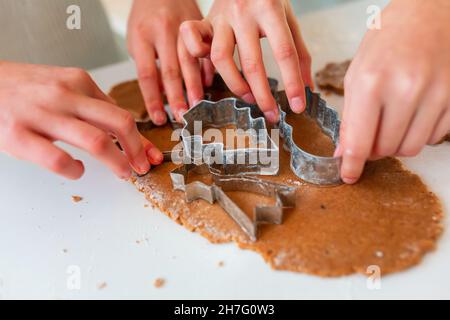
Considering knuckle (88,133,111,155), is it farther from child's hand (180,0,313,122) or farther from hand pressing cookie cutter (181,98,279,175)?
child's hand (180,0,313,122)

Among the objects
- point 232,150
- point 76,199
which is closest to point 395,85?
point 232,150

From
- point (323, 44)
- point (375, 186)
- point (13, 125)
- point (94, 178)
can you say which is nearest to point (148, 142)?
point (94, 178)

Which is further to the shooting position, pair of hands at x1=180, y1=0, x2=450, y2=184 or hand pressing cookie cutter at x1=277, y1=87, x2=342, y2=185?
hand pressing cookie cutter at x1=277, y1=87, x2=342, y2=185

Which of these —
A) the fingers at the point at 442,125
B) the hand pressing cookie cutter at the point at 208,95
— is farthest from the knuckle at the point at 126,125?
the fingers at the point at 442,125

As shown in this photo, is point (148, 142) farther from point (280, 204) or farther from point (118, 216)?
point (280, 204)

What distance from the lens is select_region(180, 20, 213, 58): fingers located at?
3.23 feet

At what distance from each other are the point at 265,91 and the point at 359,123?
262 mm

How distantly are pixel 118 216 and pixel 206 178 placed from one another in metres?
0.20

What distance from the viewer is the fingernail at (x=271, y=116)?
37.2 inches

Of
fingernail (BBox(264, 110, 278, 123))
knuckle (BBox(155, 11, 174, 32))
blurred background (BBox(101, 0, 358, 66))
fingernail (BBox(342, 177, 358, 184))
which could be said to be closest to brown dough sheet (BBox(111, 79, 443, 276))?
fingernail (BBox(342, 177, 358, 184))

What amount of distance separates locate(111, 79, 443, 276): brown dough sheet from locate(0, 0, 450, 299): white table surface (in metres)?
0.02

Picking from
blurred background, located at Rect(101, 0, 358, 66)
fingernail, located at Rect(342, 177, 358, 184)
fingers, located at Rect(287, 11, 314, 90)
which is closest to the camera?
fingernail, located at Rect(342, 177, 358, 184)

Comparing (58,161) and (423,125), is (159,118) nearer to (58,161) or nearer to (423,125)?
(58,161)

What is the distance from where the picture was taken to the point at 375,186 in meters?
0.82
